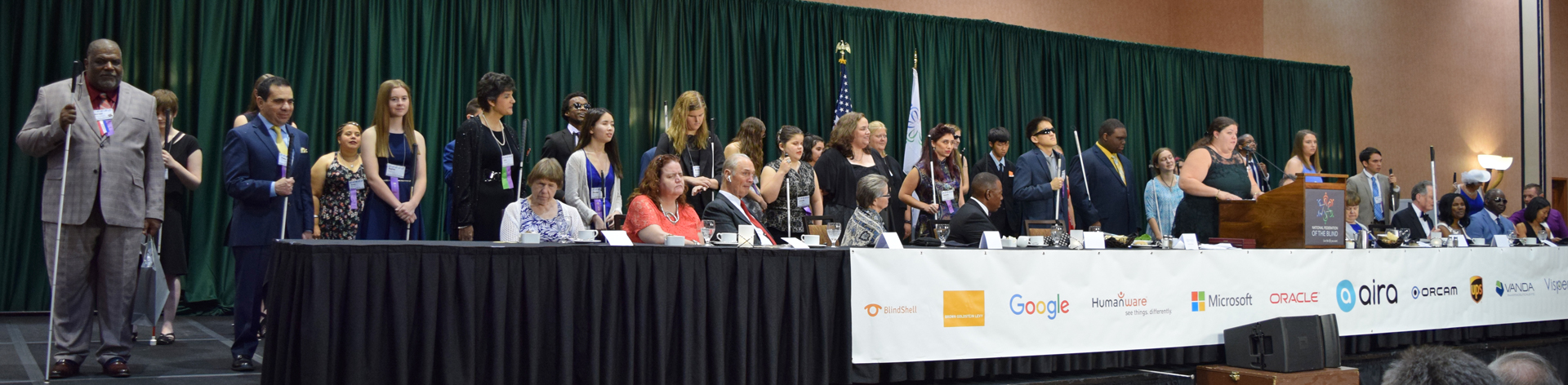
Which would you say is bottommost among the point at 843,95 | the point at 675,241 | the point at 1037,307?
the point at 1037,307

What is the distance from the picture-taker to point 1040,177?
5.83 m

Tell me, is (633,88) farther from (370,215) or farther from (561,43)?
(370,215)

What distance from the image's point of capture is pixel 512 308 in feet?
9.16

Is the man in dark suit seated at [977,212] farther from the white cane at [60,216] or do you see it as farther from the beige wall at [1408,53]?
the beige wall at [1408,53]

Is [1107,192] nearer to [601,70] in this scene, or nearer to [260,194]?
[601,70]

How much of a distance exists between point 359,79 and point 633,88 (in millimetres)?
1725

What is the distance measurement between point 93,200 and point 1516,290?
592 centimetres

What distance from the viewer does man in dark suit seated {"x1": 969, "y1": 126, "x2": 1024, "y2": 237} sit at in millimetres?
6344

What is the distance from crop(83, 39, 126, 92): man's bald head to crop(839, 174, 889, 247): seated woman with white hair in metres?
2.52

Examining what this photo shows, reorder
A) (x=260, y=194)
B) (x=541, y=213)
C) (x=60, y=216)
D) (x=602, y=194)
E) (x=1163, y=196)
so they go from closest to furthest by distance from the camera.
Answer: (x=60, y=216)
(x=260, y=194)
(x=541, y=213)
(x=602, y=194)
(x=1163, y=196)

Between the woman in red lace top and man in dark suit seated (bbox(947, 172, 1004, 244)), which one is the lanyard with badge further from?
man in dark suit seated (bbox(947, 172, 1004, 244))

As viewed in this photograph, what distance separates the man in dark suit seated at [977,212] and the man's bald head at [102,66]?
3.08 meters

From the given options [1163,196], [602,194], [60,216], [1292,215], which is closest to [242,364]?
[60,216]

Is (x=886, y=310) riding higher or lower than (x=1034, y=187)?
lower
